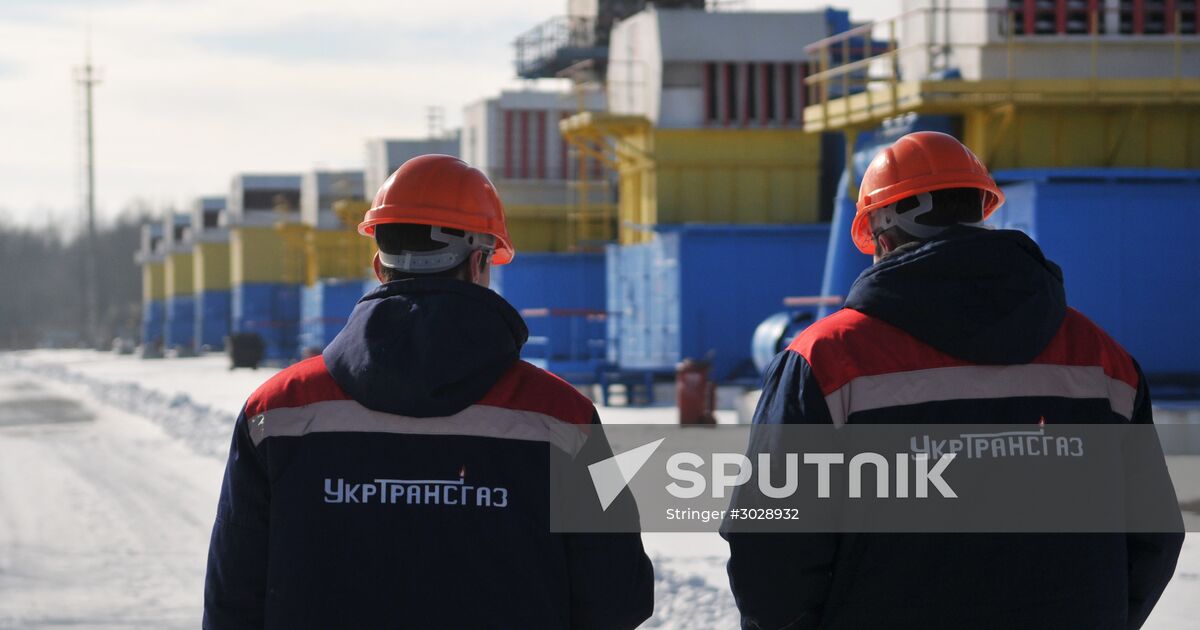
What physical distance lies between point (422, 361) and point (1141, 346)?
46.9 ft

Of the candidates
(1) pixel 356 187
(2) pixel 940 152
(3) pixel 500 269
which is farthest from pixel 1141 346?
(1) pixel 356 187

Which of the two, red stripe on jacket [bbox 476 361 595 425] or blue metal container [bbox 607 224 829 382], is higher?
red stripe on jacket [bbox 476 361 595 425]

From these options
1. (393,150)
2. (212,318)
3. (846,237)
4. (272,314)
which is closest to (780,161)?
(846,237)

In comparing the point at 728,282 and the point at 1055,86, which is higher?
the point at 1055,86

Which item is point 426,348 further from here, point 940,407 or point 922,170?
point 922,170

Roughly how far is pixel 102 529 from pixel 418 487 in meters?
9.60

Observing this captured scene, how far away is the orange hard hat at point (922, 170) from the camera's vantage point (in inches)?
137

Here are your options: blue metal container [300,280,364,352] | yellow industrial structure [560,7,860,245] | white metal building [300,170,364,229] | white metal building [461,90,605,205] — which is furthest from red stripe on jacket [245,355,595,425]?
white metal building [300,170,364,229]

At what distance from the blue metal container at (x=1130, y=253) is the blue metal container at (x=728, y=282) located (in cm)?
789

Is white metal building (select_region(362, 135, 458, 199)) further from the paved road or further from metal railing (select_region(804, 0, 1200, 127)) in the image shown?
metal railing (select_region(804, 0, 1200, 127))

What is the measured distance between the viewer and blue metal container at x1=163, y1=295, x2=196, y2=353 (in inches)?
2844

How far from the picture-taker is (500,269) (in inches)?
1198

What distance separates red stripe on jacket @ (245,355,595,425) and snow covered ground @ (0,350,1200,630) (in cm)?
473

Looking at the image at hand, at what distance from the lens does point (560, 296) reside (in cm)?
2959
